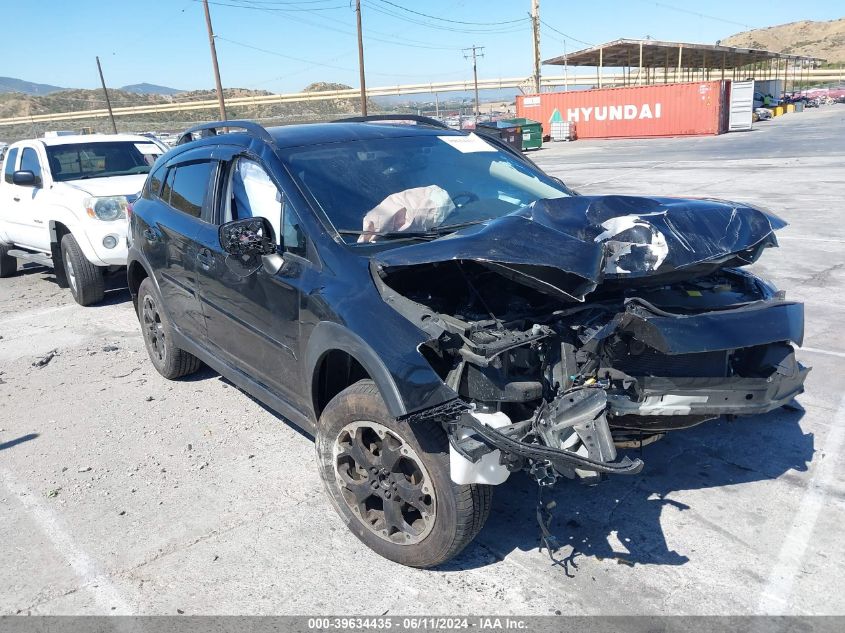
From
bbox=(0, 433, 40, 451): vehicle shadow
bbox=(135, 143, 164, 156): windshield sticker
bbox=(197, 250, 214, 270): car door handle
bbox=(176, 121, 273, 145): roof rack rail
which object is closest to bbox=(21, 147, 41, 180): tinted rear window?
bbox=(135, 143, 164, 156): windshield sticker

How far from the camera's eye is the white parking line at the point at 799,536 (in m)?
2.74

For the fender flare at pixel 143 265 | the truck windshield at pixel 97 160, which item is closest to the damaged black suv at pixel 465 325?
the fender flare at pixel 143 265

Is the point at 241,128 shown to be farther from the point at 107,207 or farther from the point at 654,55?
the point at 654,55

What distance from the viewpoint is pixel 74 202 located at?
25.5ft

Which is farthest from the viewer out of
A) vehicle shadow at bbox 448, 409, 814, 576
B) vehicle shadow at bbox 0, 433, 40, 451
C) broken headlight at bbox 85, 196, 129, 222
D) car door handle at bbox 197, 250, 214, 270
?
broken headlight at bbox 85, 196, 129, 222

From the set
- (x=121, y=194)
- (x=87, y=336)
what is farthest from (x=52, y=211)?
(x=87, y=336)

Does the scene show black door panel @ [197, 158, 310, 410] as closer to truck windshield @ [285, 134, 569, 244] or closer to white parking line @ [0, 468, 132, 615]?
truck windshield @ [285, 134, 569, 244]

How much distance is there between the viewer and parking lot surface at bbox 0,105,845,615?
2879mm

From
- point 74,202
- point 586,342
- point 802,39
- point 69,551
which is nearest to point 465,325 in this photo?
point 586,342

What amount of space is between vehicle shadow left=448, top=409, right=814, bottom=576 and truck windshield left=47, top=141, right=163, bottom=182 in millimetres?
7241

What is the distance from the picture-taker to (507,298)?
312cm

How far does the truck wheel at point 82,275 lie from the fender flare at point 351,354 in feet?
17.8

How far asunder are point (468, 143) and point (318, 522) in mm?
2521

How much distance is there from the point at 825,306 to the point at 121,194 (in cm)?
738
